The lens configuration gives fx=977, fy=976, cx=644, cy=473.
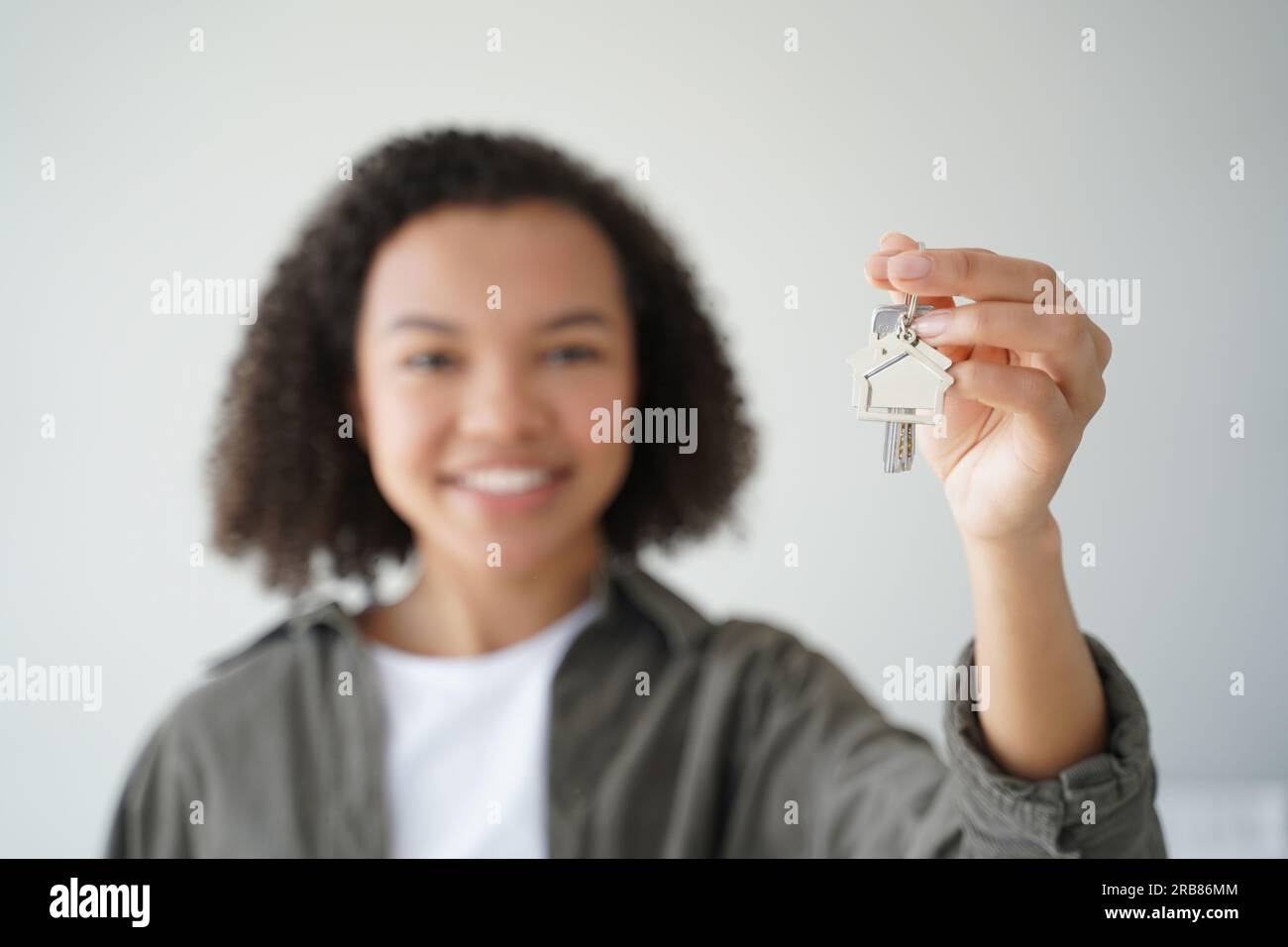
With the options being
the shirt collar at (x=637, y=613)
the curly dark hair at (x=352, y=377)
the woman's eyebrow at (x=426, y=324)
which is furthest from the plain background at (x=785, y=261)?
the woman's eyebrow at (x=426, y=324)

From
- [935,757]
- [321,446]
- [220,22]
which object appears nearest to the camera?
[935,757]

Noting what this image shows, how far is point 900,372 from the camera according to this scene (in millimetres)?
519

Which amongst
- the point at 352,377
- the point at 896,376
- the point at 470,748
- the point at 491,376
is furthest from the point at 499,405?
the point at 896,376

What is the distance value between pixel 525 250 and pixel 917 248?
447 mm

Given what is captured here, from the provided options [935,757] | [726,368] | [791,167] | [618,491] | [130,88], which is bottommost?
[935,757]

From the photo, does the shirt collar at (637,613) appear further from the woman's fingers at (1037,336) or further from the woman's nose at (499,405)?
the woman's fingers at (1037,336)

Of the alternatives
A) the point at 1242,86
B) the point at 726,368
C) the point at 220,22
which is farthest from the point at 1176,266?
the point at 220,22

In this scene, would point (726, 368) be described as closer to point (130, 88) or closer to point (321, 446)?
point (321, 446)

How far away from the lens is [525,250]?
877 millimetres

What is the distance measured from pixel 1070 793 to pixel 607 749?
1.33 feet

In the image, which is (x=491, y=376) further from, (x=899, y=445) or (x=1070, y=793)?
(x=1070, y=793)

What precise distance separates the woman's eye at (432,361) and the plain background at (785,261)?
30 centimetres

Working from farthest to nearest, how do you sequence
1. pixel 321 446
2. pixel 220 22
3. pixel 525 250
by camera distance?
pixel 220 22, pixel 321 446, pixel 525 250

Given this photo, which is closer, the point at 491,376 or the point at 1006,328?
the point at 1006,328
